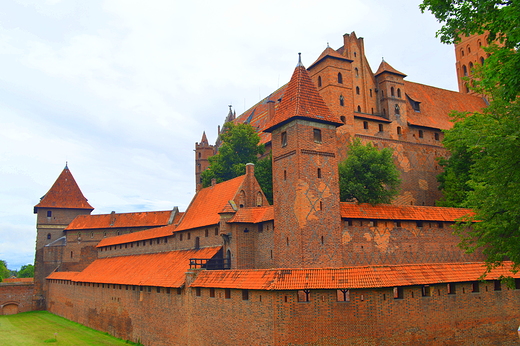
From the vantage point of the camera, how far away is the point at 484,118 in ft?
60.5

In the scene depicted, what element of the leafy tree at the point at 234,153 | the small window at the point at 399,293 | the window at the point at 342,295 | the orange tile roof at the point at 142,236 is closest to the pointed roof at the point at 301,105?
the window at the point at 342,295

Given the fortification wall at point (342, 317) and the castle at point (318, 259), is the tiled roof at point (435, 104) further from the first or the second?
the fortification wall at point (342, 317)

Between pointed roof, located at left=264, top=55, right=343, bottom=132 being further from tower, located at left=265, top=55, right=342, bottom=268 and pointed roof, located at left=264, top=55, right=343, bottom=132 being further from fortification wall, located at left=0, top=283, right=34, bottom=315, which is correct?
fortification wall, located at left=0, top=283, right=34, bottom=315

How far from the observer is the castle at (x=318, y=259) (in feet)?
70.8

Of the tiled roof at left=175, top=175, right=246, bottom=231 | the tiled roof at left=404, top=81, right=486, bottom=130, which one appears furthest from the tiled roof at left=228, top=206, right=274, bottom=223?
the tiled roof at left=404, top=81, right=486, bottom=130

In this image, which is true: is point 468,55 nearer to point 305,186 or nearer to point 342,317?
point 305,186

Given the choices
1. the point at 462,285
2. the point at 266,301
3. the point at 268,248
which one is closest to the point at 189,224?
the point at 268,248

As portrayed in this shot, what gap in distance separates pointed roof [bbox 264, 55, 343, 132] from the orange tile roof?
48.7 ft

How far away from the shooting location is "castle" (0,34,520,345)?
2159 cm

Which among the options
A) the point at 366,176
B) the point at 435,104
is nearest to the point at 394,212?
the point at 366,176

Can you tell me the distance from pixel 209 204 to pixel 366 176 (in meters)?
11.8

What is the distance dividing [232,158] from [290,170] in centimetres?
1788

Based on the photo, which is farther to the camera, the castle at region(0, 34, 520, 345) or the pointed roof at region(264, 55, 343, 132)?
the pointed roof at region(264, 55, 343, 132)

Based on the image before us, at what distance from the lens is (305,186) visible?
25.7 m
